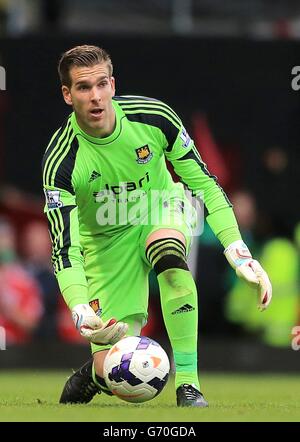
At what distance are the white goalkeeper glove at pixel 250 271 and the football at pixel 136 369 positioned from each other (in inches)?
27.2

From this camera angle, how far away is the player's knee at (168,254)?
821 cm

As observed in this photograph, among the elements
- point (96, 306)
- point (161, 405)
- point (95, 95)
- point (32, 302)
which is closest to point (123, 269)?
point (96, 306)

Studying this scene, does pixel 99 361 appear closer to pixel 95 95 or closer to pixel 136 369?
pixel 136 369

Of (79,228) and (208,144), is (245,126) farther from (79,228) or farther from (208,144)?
(79,228)

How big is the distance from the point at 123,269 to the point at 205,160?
5255 mm

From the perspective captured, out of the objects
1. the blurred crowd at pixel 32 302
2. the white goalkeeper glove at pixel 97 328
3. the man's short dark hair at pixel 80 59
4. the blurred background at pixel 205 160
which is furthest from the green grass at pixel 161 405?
the man's short dark hair at pixel 80 59

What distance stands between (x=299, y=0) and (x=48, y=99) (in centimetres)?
334

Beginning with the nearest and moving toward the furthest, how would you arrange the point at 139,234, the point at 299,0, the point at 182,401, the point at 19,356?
the point at 182,401 < the point at 139,234 < the point at 19,356 < the point at 299,0

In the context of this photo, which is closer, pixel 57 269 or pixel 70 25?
pixel 57 269

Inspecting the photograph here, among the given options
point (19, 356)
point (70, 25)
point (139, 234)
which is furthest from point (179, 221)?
point (70, 25)

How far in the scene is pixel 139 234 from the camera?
8836mm

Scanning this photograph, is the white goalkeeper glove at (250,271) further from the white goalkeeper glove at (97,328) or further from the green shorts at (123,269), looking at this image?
the white goalkeeper glove at (97,328)

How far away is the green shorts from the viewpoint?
8820 mm

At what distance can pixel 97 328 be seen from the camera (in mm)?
7719
